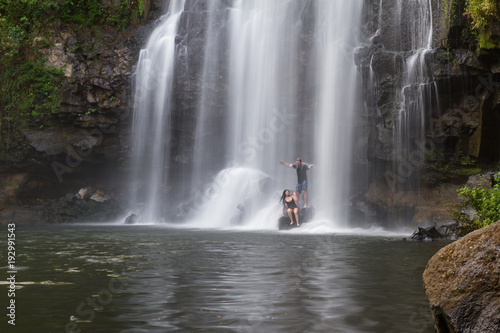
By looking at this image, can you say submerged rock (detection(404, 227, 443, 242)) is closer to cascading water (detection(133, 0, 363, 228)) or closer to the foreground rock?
cascading water (detection(133, 0, 363, 228))

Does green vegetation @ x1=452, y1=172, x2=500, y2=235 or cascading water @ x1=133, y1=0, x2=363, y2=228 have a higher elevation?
cascading water @ x1=133, y1=0, x2=363, y2=228

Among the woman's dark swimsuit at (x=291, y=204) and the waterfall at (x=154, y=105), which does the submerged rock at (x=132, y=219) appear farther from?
the woman's dark swimsuit at (x=291, y=204)

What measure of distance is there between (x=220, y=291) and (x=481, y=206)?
27.0ft

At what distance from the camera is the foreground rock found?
3.76 metres

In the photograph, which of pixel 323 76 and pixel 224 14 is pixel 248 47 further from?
pixel 323 76

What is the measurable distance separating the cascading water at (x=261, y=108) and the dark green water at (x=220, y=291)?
552 inches

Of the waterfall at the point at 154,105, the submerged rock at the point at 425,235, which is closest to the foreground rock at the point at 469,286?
the submerged rock at the point at 425,235

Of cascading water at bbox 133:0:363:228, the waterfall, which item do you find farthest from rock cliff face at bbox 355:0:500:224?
the waterfall

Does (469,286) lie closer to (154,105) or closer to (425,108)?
(425,108)

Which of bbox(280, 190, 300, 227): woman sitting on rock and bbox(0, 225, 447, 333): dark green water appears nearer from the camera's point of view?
bbox(0, 225, 447, 333): dark green water

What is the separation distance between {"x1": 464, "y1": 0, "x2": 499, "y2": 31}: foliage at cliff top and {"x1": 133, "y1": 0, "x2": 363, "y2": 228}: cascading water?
23.6ft

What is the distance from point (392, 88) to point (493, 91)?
4064 mm

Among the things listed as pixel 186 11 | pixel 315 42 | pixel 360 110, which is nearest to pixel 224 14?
pixel 186 11

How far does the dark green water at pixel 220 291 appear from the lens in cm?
500
